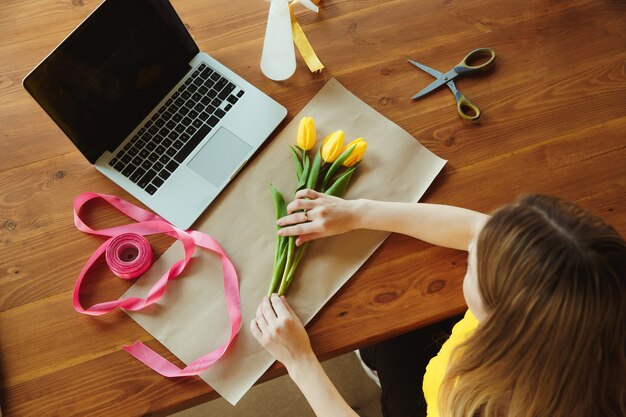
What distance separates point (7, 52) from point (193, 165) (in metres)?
0.42

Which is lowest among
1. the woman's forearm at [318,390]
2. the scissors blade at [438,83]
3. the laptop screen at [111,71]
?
the woman's forearm at [318,390]

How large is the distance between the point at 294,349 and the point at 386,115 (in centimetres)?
46

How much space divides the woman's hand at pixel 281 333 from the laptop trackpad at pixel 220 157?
241 millimetres

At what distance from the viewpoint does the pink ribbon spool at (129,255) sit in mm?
942

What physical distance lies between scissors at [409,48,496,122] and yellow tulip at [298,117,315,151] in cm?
21

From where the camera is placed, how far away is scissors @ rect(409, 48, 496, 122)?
1.10 m

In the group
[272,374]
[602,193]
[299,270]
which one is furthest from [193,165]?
[602,193]

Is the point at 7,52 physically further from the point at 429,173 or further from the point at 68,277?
the point at 429,173

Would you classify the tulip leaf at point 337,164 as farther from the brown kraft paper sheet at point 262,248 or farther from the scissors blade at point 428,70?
the scissors blade at point 428,70

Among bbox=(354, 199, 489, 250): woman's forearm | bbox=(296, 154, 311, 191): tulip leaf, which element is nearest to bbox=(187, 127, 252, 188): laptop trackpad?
bbox=(296, 154, 311, 191): tulip leaf

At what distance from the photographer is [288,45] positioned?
1076 millimetres

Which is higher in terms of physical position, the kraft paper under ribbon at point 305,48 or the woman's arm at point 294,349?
the kraft paper under ribbon at point 305,48

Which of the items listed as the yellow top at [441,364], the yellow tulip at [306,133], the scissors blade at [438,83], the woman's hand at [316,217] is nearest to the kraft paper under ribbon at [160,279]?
the woman's hand at [316,217]

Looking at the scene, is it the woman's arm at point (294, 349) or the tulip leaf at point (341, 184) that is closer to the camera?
the woman's arm at point (294, 349)
